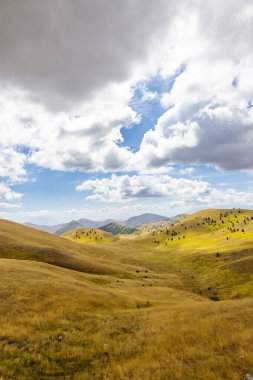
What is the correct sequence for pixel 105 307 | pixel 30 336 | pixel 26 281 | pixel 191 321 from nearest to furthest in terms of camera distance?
pixel 30 336, pixel 191 321, pixel 105 307, pixel 26 281

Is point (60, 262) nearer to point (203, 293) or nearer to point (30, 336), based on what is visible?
point (203, 293)

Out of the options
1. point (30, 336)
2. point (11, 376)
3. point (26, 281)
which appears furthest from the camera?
point (26, 281)

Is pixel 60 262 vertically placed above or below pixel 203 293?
above

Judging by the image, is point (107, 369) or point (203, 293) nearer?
point (107, 369)

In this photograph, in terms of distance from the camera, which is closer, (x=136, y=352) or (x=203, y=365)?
(x=203, y=365)

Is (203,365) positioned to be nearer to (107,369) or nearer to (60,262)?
(107,369)

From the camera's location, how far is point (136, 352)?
1457cm

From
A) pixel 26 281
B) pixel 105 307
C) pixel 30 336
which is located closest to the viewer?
pixel 30 336

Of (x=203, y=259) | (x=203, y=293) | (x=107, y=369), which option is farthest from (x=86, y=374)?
(x=203, y=259)

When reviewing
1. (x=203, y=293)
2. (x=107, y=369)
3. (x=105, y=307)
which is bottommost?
(x=203, y=293)

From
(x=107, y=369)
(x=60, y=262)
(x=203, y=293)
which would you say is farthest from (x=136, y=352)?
(x=203, y=293)

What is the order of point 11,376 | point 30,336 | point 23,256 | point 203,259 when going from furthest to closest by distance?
point 203,259 → point 23,256 → point 30,336 → point 11,376

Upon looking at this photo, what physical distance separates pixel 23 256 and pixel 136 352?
53791mm

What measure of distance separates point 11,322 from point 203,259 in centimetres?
10937
